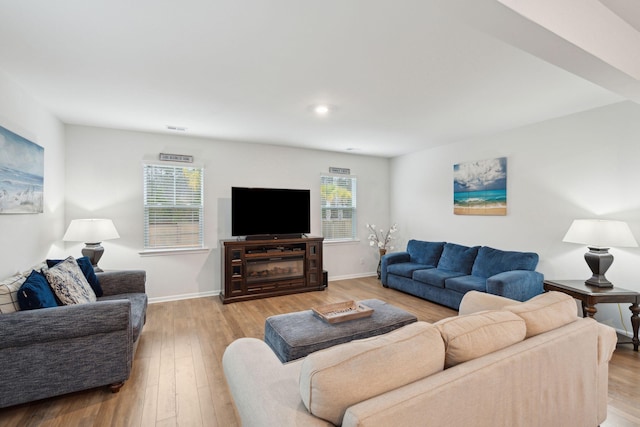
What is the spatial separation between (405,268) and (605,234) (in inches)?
97.4

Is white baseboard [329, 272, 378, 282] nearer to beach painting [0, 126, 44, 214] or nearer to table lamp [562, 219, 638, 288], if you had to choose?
table lamp [562, 219, 638, 288]

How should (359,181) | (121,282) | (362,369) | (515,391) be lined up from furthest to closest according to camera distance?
(359,181)
(121,282)
(515,391)
(362,369)

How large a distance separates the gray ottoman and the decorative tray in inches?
1.4

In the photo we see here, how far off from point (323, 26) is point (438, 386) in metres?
2.02

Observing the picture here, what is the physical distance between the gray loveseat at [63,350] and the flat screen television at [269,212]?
251 cm

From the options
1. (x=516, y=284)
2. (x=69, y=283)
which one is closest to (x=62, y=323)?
(x=69, y=283)

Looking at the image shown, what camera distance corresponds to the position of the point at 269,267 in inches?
190

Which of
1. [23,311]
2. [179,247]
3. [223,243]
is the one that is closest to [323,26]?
[23,311]

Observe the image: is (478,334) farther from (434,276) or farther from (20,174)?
(20,174)

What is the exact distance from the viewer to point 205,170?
187 inches

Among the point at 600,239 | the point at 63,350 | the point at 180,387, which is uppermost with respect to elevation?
the point at 600,239

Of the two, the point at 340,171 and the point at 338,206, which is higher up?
the point at 340,171

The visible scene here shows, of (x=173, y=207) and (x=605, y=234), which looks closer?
(x=605, y=234)

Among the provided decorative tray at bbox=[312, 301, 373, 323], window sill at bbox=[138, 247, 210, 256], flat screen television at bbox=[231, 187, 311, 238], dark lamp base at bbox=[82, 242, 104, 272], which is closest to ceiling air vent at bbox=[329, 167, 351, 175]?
flat screen television at bbox=[231, 187, 311, 238]
